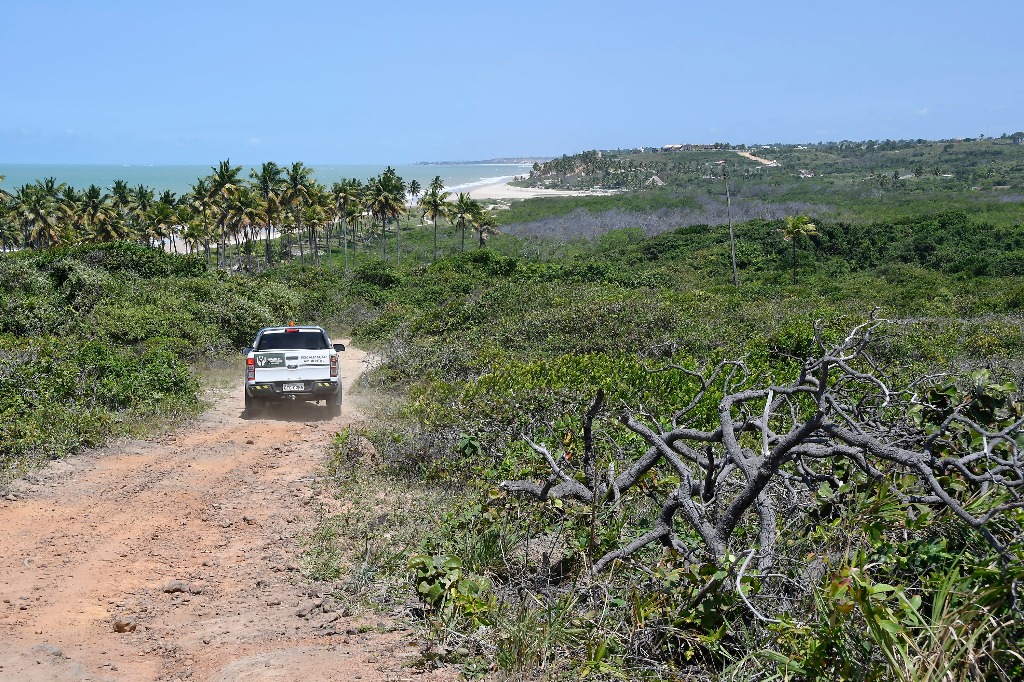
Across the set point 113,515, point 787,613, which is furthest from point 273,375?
point 787,613

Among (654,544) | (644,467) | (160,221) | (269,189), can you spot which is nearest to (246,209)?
(269,189)

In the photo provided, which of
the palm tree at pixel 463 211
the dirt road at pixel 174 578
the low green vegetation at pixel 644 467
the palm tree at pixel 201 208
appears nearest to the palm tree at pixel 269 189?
the palm tree at pixel 201 208

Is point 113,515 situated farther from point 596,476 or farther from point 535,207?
point 535,207

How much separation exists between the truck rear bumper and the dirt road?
8.63ft

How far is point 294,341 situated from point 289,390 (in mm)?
1128

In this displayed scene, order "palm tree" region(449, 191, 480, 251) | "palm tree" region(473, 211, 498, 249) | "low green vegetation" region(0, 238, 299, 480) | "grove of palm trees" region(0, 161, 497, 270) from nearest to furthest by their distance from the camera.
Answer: "low green vegetation" region(0, 238, 299, 480) < "grove of palm trees" region(0, 161, 497, 270) < "palm tree" region(449, 191, 480, 251) < "palm tree" region(473, 211, 498, 249)

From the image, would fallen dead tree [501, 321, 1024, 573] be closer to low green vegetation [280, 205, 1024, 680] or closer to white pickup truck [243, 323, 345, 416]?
low green vegetation [280, 205, 1024, 680]

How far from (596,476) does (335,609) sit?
2.22 meters

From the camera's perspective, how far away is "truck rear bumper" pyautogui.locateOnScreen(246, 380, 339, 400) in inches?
501

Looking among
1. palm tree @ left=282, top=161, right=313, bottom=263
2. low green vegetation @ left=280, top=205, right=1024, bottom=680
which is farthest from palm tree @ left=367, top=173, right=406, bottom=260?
low green vegetation @ left=280, top=205, right=1024, bottom=680

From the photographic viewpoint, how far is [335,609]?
18.1ft

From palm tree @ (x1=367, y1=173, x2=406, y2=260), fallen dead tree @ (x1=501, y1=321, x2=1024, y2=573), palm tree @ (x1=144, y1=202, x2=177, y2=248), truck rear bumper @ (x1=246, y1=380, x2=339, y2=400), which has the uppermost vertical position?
palm tree @ (x1=367, y1=173, x2=406, y2=260)

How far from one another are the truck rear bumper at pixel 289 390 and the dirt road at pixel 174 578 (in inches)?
104

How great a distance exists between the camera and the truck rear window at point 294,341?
526 inches
